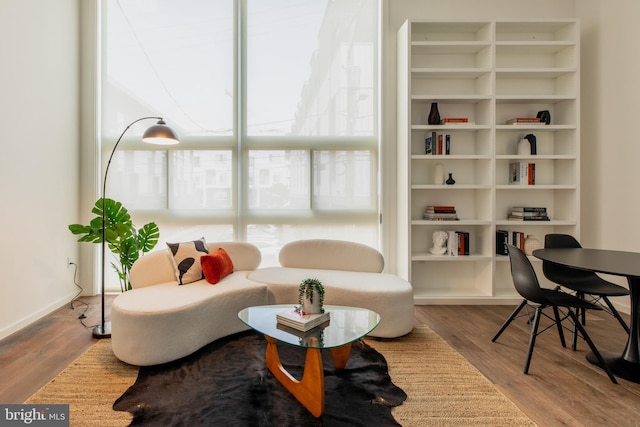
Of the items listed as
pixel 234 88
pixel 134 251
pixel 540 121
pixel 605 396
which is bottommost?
pixel 605 396

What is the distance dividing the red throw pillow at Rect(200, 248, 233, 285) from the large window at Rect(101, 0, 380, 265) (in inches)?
42.8

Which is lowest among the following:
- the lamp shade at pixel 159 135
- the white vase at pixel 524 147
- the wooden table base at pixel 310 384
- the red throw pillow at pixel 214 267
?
the wooden table base at pixel 310 384

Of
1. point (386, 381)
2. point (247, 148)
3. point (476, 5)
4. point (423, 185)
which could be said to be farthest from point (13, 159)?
point (476, 5)

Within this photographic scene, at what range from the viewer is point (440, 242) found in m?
3.63

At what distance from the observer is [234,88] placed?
3.95 m

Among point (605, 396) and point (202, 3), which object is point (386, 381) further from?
point (202, 3)

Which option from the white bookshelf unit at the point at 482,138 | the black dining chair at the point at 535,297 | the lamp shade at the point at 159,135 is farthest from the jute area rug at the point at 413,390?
the lamp shade at the point at 159,135

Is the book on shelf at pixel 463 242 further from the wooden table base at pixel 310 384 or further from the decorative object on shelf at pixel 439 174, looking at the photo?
the wooden table base at pixel 310 384

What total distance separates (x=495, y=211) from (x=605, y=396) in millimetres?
2021

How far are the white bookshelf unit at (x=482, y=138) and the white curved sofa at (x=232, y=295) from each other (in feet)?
2.81

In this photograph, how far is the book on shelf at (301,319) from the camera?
5.85 ft

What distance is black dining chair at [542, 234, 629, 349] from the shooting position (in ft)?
7.70

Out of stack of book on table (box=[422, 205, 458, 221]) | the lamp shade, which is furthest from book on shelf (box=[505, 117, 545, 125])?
the lamp shade

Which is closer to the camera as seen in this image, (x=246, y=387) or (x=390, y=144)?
(x=246, y=387)
